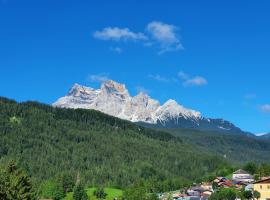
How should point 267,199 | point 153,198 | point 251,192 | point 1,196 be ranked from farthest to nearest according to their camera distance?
point 153,198, point 251,192, point 267,199, point 1,196

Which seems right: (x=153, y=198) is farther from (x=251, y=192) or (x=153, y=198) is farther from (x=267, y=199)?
(x=267, y=199)

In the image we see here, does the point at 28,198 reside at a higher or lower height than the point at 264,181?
lower

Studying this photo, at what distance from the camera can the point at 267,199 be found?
150 metres

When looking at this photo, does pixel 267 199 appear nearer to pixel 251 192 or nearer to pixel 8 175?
pixel 251 192

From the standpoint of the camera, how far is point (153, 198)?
652ft

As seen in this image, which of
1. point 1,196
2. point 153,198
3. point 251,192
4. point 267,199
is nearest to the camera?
point 1,196

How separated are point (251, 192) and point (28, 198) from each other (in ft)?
320

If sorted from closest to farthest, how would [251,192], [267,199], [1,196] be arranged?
[1,196] → [267,199] → [251,192]

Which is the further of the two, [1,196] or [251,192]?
[251,192]

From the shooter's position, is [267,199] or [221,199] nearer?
[267,199]

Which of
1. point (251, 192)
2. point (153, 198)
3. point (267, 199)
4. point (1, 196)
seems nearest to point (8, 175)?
point (1, 196)

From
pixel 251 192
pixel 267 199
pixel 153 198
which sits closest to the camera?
pixel 267 199

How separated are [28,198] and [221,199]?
102m

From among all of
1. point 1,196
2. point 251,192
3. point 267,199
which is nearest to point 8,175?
point 1,196
